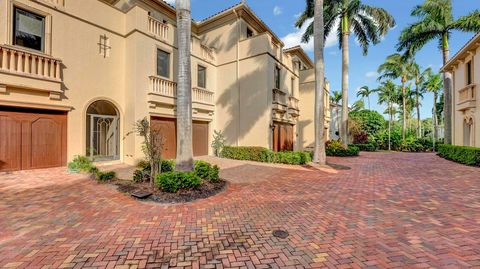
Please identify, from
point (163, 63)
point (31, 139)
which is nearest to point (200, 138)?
point (163, 63)

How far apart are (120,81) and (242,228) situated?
35.5 ft

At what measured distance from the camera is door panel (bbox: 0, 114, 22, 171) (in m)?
8.23

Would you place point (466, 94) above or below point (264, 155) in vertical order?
above

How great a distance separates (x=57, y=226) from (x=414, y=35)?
2592 centimetres

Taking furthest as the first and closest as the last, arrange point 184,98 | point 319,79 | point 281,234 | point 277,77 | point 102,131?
1. point 277,77
2. point 319,79
3. point 102,131
4. point 184,98
5. point 281,234

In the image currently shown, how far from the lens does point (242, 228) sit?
4426 millimetres

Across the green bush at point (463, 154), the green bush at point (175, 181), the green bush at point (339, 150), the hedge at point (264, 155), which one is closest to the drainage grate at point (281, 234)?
the green bush at point (175, 181)

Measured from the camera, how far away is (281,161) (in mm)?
13406

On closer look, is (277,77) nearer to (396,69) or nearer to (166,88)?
(166,88)

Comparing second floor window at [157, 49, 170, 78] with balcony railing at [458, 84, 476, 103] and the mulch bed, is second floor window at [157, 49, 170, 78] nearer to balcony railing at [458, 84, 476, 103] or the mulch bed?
the mulch bed

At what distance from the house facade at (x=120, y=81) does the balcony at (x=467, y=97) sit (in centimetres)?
1100

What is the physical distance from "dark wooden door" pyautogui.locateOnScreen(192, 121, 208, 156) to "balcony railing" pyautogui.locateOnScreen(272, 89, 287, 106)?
5228 mm

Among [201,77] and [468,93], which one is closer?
[468,93]

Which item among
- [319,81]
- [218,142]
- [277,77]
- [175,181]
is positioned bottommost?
[175,181]
